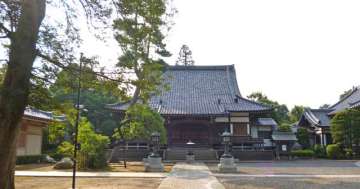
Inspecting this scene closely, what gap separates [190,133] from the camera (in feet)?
104

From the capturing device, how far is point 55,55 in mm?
7918

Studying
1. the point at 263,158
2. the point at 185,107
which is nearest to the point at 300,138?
the point at 263,158

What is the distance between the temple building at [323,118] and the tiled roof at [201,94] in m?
10.2

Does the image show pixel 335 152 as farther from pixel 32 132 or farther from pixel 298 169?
pixel 32 132

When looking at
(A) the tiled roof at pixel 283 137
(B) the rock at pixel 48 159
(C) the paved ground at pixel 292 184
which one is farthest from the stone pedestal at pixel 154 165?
(A) the tiled roof at pixel 283 137

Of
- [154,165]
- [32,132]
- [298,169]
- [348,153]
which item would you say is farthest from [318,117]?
[32,132]

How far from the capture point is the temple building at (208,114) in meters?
30.2

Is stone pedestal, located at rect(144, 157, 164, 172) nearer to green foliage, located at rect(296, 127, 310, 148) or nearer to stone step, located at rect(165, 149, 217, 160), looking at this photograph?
stone step, located at rect(165, 149, 217, 160)

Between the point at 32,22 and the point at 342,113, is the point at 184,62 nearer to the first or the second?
the point at 342,113

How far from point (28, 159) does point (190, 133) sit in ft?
44.4

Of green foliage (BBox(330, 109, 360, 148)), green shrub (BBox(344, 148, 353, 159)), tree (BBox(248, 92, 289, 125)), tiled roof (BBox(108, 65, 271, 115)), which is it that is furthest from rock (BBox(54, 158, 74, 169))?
tree (BBox(248, 92, 289, 125))

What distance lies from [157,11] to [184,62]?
59662mm

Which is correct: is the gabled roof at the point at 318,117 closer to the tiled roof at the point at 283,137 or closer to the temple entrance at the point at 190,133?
the tiled roof at the point at 283,137

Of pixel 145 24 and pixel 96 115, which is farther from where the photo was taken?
pixel 96 115
